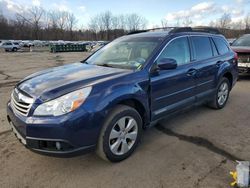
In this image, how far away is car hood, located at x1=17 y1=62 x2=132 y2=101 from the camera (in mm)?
2887

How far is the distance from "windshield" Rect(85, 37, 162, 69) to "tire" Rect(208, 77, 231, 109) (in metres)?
2.20

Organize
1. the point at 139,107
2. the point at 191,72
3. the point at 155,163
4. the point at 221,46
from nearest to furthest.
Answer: the point at 155,163 < the point at 139,107 < the point at 191,72 < the point at 221,46

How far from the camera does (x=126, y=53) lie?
13.3 feet

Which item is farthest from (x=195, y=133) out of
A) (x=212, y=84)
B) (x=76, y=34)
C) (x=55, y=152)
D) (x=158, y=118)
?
(x=76, y=34)

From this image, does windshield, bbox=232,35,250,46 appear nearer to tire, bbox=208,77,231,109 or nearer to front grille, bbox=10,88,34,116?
tire, bbox=208,77,231,109

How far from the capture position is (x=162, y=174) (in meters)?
3.01

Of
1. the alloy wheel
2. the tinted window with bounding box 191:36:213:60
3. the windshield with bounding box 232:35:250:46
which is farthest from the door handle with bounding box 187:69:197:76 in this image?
the windshield with bounding box 232:35:250:46

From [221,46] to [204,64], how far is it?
45.0 inches

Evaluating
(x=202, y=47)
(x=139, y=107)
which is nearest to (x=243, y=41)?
(x=202, y=47)

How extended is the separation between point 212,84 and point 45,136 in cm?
360

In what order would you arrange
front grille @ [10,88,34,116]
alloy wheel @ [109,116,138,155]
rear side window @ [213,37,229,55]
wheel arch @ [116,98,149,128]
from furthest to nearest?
1. rear side window @ [213,37,229,55]
2. wheel arch @ [116,98,149,128]
3. alloy wheel @ [109,116,138,155]
4. front grille @ [10,88,34,116]

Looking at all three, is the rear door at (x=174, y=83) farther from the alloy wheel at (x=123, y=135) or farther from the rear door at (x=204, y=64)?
the alloy wheel at (x=123, y=135)

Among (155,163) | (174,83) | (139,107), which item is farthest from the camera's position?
(174,83)

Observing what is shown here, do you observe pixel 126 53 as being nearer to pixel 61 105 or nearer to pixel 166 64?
pixel 166 64
